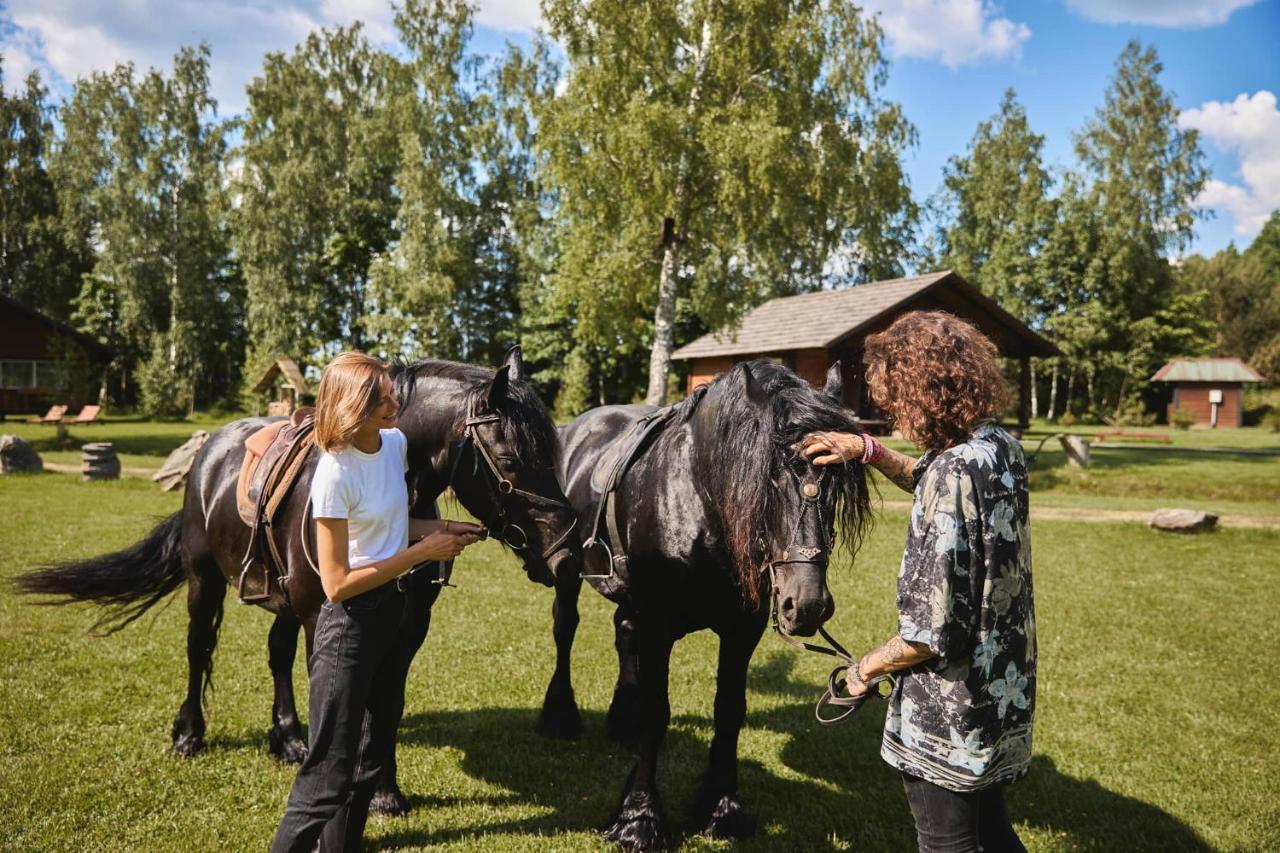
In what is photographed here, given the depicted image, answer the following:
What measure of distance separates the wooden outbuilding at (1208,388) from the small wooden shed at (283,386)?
145 ft

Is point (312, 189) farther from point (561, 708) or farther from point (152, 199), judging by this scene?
point (561, 708)

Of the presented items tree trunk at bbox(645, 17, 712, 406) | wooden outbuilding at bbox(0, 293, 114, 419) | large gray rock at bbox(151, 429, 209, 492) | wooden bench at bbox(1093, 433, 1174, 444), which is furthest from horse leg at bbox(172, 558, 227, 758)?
wooden outbuilding at bbox(0, 293, 114, 419)

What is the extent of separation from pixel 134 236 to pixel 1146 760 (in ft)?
140

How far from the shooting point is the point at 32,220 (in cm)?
3919

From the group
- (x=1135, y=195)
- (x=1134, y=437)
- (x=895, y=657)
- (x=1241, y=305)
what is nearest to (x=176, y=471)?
(x=895, y=657)

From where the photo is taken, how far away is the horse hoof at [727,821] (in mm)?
3619

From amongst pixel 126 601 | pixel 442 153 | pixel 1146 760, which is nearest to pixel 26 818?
pixel 126 601

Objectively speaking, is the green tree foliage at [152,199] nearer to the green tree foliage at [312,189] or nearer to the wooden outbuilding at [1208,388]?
the green tree foliage at [312,189]

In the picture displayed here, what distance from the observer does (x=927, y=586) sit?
2137 millimetres

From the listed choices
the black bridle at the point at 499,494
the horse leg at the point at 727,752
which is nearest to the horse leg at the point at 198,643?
the black bridle at the point at 499,494

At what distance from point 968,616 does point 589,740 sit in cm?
323

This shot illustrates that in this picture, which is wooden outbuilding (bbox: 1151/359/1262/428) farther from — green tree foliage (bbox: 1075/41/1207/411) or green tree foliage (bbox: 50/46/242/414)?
green tree foliage (bbox: 50/46/242/414)

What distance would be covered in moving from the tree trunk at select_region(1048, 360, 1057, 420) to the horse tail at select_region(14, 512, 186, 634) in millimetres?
46192

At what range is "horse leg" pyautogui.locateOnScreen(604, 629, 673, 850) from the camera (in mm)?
3469
